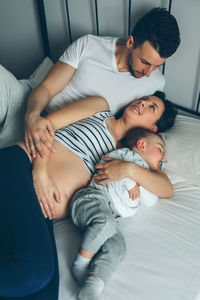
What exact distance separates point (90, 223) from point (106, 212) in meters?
0.07

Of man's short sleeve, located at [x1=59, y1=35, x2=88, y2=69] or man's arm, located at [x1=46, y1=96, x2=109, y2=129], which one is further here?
man's short sleeve, located at [x1=59, y1=35, x2=88, y2=69]

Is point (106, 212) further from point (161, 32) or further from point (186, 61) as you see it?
A: point (186, 61)

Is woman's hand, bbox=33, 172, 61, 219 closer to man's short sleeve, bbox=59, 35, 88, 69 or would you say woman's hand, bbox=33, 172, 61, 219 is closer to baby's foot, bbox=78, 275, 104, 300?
baby's foot, bbox=78, 275, 104, 300

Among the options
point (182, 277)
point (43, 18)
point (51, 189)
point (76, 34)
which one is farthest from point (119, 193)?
point (43, 18)

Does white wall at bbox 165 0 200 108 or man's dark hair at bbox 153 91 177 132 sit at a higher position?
white wall at bbox 165 0 200 108

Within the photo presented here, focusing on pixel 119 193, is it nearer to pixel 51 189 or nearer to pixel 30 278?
pixel 51 189

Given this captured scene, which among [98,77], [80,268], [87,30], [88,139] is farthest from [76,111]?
[87,30]

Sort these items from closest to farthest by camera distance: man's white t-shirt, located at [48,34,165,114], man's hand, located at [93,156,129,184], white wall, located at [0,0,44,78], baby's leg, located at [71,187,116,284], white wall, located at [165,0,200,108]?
1. baby's leg, located at [71,187,116,284]
2. man's hand, located at [93,156,129,184]
3. white wall, located at [165,0,200,108]
4. man's white t-shirt, located at [48,34,165,114]
5. white wall, located at [0,0,44,78]

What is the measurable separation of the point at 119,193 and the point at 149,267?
1.01 ft

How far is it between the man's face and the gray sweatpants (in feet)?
2.21

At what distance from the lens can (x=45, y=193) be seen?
1171mm

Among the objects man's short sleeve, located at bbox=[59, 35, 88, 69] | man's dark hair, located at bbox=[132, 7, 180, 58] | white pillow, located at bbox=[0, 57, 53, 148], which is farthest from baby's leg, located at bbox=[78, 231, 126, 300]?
man's short sleeve, located at bbox=[59, 35, 88, 69]

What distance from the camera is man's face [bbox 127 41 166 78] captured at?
1.34 metres

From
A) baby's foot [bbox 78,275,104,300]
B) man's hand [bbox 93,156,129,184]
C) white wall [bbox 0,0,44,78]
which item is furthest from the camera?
white wall [bbox 0,0,44,78]
